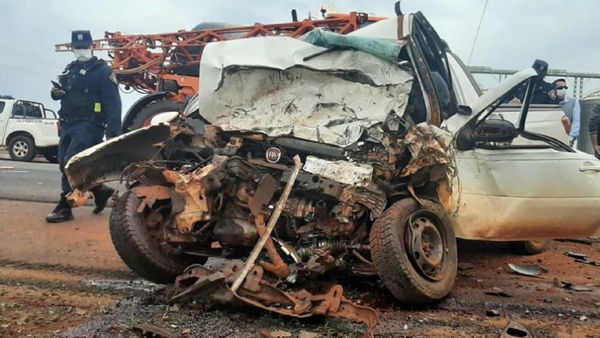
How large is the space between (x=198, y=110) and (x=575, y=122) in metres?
6.40

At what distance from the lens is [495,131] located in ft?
12.9

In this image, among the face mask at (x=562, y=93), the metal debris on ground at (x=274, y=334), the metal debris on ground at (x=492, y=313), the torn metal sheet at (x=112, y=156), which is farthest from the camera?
the face mask at (x=562, y=93)

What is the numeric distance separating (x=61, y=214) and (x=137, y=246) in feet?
9.11

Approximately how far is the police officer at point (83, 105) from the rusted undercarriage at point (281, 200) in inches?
87.0

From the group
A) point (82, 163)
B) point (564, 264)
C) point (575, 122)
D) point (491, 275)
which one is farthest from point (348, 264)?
point (575, 122)

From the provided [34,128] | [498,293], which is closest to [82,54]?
[498,293]

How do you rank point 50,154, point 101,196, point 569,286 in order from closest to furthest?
point 569,286 < point 101,196 < point 50,154

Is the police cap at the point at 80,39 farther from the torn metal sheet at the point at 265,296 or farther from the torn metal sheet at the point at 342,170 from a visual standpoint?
the torn metal sheet at the point at 265,296

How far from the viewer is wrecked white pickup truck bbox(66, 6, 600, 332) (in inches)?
132

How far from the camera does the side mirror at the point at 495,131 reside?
12.8ft

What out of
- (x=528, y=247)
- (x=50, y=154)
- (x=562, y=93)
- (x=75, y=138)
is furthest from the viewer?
(x=50, y=154)

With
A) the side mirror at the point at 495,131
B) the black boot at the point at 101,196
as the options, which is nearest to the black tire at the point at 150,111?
the black boot at the point at 101,196

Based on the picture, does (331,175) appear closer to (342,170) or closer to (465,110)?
(342,170)

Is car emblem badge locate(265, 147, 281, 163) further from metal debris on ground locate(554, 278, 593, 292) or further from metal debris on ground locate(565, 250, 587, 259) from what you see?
metal debris on ground locate(565, 250, 587, 259)
